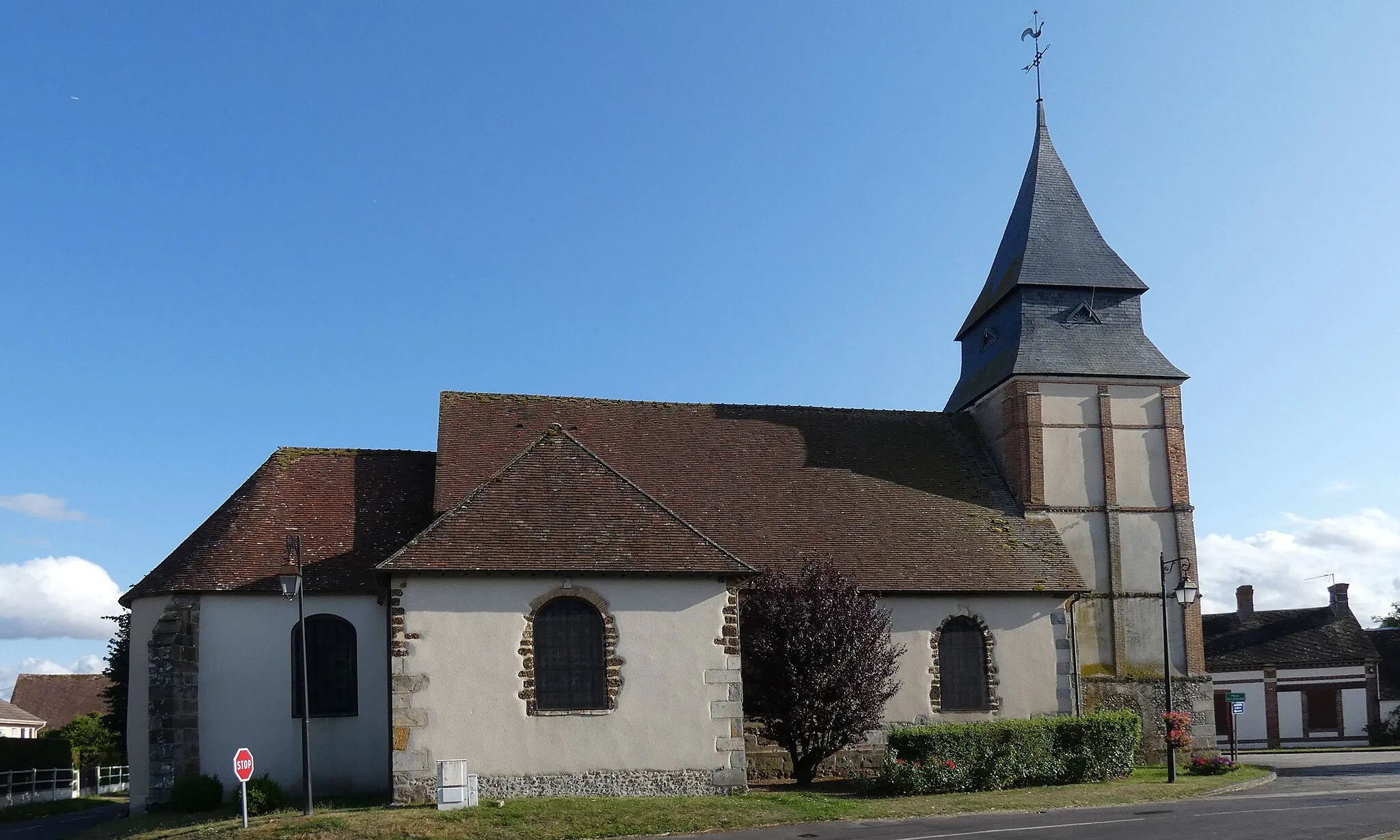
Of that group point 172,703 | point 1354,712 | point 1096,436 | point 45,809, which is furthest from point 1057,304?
point 45,809

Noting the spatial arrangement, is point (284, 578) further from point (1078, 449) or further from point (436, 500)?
point (1078, 449)

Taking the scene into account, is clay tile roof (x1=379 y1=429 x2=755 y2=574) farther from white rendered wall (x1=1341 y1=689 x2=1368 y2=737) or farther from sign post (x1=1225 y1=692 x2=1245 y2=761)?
white rendered wall (x1=1341 y1=689 x2=1368 y2=737)

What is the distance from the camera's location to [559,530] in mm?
18250

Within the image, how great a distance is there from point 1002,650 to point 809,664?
485cm

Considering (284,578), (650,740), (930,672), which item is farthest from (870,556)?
(284,578)

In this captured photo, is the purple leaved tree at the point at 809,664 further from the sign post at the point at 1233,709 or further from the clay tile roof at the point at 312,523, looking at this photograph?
the sign post at the point at 1233,709

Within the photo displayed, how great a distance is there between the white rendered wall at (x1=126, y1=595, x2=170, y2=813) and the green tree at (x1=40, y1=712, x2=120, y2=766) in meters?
24.1

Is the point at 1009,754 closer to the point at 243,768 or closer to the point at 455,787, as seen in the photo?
the point at 455,787

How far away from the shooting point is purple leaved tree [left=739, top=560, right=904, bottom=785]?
64.2 feet

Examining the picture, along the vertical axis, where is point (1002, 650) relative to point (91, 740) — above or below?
above

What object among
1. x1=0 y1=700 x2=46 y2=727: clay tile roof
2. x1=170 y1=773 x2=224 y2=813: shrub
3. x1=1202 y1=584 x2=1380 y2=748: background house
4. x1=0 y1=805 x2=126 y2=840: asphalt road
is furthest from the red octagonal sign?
x1=0 y1=700 x2=46 y2=727: clay tile roof

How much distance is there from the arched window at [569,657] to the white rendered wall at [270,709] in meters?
3.79

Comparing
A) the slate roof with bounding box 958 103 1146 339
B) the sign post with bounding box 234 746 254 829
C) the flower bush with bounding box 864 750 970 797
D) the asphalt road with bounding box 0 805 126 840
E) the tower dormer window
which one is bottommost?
the asphalt road with bounding box 0 805 126 840

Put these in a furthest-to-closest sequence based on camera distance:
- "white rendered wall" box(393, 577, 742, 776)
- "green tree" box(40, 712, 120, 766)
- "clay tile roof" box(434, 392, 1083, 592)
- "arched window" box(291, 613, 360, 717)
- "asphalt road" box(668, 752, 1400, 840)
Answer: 1. "green tree" box(40, 712, 120, 766)
2. "clay tile roof" box(434, 392, 1083, 592)
3. "arched window" box(291, 613, 360, 717)
4. "white rendered wall" box(393, 577, 742, 776)
5. "asphalt road" box(668, 752, 1400, 840)
